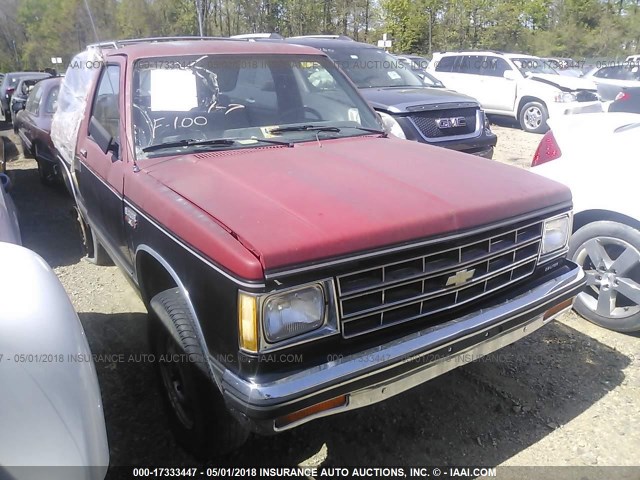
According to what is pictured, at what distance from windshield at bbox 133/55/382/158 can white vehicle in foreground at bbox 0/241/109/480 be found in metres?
1.24

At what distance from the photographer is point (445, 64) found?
1498 cm

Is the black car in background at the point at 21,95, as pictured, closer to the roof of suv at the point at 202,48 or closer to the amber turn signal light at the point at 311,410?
the roof of suv at the point at 202,48

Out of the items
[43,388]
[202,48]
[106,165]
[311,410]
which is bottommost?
[311,410]

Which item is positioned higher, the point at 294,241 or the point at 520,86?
the point at 294,241

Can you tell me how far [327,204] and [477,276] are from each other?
774 mm

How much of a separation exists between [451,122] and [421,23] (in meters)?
34.8

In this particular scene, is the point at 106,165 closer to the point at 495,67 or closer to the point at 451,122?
the point at 451,122

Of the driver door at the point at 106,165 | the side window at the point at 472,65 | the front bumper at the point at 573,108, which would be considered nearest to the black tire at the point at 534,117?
the front bumper at the point at 573,108

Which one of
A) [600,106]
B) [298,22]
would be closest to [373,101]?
[600,106]

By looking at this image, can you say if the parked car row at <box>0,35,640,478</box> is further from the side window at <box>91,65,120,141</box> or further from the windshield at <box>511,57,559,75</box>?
the windshield at <box>511,57,559,75</box>

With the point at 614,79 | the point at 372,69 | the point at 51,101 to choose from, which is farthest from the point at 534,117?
the point at 51,101

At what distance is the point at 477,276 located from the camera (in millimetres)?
2438

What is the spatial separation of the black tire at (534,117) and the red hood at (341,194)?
10.5 meters

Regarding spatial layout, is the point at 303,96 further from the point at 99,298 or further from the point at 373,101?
the point at 373,101
